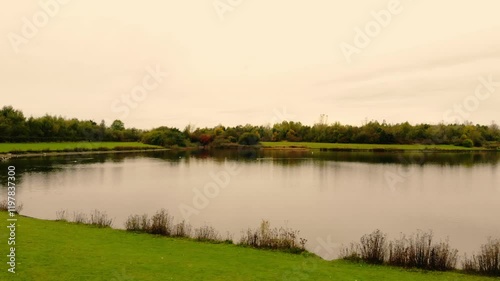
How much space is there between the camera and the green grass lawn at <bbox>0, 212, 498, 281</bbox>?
38.4 feet

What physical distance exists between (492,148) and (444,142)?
15.6 metres

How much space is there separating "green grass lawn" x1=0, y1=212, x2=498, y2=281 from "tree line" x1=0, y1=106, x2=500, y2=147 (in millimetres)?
103242

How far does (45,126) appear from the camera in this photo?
117 metres

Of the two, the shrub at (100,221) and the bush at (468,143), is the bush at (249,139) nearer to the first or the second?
the bush at (468,143)

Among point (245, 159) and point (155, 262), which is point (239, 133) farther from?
point (155, 262)

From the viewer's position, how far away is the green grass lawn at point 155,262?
1170cm

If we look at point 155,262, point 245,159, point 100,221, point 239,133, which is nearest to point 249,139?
point 239,133

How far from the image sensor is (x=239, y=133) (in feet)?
538

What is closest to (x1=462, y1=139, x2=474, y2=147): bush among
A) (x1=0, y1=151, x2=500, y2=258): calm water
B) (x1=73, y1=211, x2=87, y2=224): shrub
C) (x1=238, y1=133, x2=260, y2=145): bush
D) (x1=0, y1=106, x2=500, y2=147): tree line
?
(x1=0, y1=106, x2=500, y2=147): tree line

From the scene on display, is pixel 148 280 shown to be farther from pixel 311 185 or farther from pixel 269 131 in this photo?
pixel 269 131

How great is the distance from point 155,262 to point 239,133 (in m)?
151

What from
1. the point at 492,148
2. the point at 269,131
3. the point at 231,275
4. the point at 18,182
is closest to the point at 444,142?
the point at 492,148

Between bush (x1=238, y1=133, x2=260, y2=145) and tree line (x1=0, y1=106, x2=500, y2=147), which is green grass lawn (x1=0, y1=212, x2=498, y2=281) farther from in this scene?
bush (x1=238, y1=133, x2=260, y2=145)

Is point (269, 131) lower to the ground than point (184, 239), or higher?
higher
